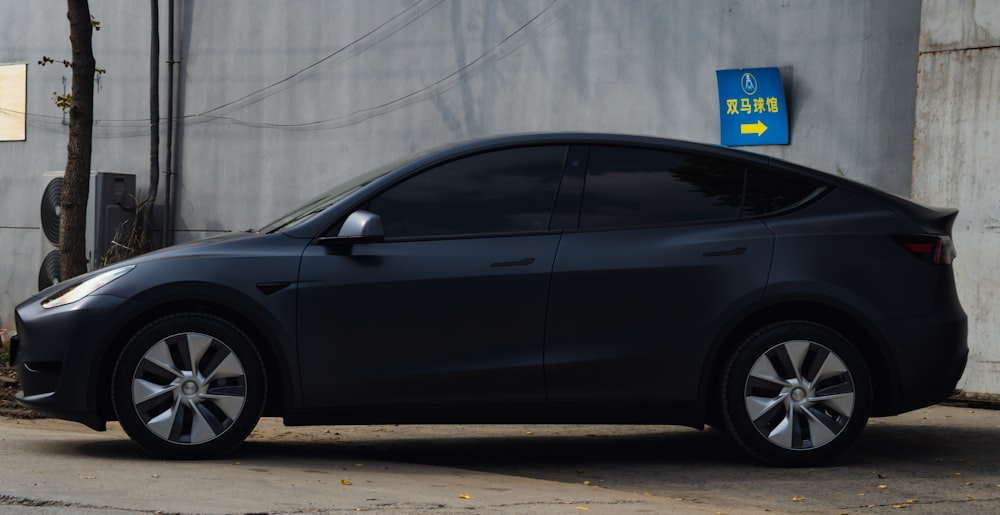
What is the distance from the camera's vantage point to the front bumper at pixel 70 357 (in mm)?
5840

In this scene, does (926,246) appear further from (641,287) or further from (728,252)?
(641,287)

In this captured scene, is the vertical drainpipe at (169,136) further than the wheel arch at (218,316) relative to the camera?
Yes

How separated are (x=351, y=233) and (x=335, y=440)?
6.58ft

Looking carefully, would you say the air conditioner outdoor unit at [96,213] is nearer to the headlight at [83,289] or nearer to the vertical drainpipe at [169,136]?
the vertical drainpipe at [169,136]

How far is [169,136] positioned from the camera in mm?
14055

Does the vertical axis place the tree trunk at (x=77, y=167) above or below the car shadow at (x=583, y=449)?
above

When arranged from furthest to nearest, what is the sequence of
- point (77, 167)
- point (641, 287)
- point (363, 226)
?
point (77, 167) → point (641, 287) → point (363, 226)

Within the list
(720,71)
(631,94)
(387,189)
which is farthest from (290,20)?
(387,189)

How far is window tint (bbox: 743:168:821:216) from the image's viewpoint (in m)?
6.27

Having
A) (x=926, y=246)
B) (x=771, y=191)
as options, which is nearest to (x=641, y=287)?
(x=771, y=191)

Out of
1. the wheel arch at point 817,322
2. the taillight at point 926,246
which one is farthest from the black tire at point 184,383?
the taillight at point 926,246

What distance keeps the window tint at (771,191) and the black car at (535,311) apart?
1cm

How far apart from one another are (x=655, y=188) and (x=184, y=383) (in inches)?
93.5

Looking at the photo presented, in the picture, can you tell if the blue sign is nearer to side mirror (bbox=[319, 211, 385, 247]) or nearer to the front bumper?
side mirror (bbox=[319, 211, 385, 247])
